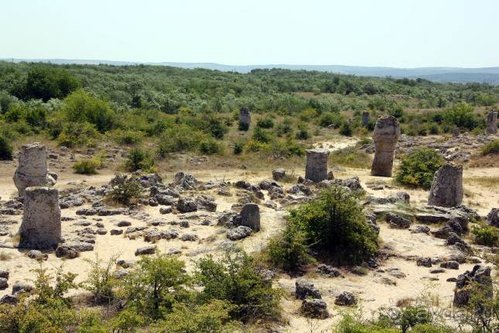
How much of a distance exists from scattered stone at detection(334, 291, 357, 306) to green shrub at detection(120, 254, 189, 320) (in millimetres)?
2631

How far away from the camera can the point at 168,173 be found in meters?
22.3

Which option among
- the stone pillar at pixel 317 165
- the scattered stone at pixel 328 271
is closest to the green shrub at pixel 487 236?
the scattered stone at pixel 328 271

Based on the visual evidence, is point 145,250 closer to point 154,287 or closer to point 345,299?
point 154,287

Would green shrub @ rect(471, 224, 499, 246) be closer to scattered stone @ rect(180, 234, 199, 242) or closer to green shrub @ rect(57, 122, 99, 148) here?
scattered stone @ rect(180, 234, 199, 242)

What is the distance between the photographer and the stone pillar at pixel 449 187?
52.7ft

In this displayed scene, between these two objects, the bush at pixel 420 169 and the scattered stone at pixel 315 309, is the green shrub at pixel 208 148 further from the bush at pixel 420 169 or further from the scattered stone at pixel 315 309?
the scattered stone at pixel 315 309

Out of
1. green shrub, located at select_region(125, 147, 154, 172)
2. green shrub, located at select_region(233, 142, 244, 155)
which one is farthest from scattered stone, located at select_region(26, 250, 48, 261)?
green shrub, located at select_region(233, 142, 244, 155)

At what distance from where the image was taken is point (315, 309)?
372 inches

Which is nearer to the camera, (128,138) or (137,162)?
(137,162)

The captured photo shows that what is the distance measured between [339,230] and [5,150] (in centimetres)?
1526

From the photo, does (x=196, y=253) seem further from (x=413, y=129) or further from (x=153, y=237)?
(x=413, y=129)

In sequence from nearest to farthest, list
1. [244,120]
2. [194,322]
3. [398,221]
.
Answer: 1. [194,322]
2. [398,221]
3. [244,120]

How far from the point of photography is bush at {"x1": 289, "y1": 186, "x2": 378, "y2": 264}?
12258 mm

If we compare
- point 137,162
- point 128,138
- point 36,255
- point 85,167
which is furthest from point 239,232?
point 128,138
